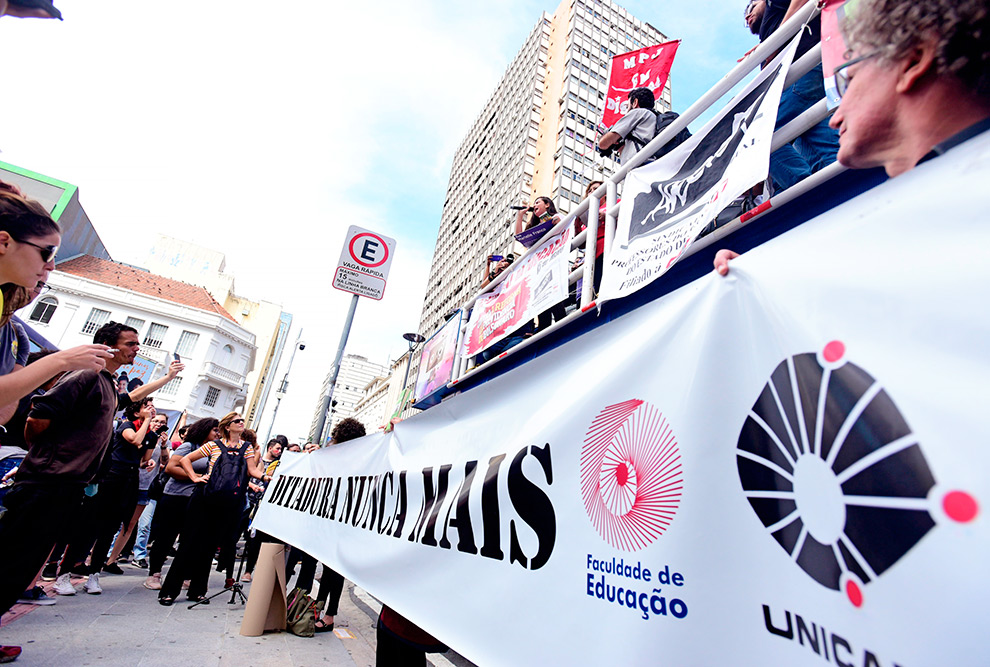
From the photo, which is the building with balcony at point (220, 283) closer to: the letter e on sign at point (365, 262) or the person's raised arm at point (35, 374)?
the letter e on sign at point (365, 262)

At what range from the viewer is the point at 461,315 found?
6.12m

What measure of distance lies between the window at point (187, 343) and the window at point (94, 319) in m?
5.37

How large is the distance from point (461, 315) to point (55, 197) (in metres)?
41.5

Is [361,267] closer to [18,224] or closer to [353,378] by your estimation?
[18,224]

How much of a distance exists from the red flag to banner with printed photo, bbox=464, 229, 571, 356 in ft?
11.8

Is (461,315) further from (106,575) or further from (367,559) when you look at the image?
(106,575)

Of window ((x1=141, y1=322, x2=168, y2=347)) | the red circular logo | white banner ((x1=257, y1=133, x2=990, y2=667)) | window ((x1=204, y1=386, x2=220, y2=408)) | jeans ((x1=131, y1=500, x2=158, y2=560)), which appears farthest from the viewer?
window ((x1=204, y1=386, x2=220, y2=408))

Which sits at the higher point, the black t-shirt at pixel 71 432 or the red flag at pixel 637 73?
the red flag at pixel 637 73

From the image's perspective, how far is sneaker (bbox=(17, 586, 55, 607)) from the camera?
3.91 meters

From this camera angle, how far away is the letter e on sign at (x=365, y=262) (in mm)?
6711

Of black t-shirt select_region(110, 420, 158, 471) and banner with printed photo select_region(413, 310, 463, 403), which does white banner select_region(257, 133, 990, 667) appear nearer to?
banner with printed photo select_region(413, 310, 463, 403)

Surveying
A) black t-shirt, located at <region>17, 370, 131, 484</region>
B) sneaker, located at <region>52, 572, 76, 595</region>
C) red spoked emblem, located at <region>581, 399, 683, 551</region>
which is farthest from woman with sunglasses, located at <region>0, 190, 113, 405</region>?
sneaker, located at <region>52, 572, 76, 595</region>

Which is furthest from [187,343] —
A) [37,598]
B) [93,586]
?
[37,598]

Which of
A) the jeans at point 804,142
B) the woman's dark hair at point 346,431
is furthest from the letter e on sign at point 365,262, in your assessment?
the jeans at point 804,142
